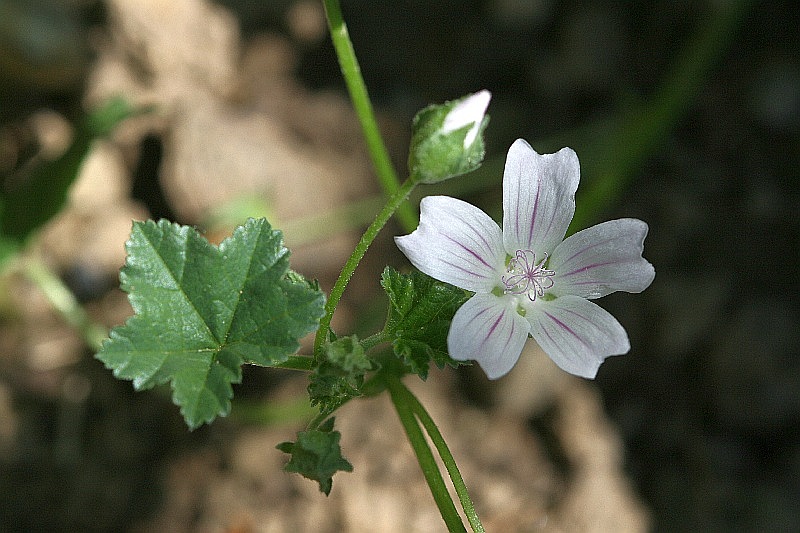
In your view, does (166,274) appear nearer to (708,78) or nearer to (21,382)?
(21,382)

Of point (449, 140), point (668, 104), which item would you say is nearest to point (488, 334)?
point (449, 140)

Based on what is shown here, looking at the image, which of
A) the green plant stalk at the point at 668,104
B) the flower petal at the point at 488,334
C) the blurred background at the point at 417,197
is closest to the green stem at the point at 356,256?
the flower petal at the point at 488,334

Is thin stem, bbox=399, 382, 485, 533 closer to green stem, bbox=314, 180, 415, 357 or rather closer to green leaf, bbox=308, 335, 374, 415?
green leaf, bbox=308, 335, 374, 415

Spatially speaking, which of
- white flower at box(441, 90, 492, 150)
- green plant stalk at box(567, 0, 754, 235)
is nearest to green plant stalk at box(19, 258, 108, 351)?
white flower at box(441, 90, 492, 150)

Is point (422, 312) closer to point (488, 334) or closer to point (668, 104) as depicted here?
point (488, 334)

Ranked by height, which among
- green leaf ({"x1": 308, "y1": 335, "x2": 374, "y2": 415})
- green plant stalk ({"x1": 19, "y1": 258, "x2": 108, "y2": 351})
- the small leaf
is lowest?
green plant stalk ({"x1": 19, "y1": 258, "x2": 108, "y2": 351})

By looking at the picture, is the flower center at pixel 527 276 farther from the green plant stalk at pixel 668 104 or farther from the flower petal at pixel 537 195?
the green plant stalk at pixel 668 104
